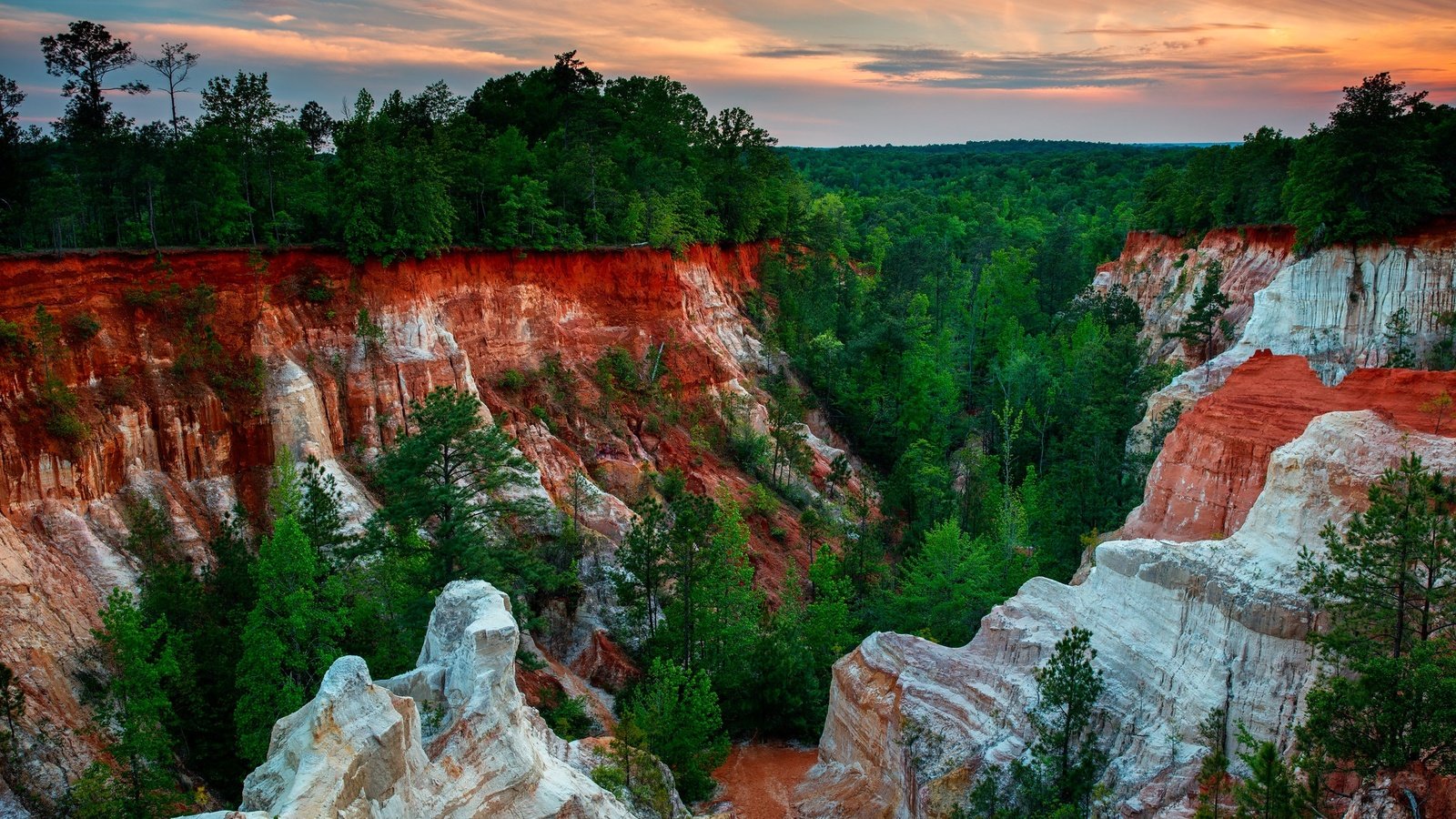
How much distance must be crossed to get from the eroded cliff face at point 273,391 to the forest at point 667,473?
880 millimetres

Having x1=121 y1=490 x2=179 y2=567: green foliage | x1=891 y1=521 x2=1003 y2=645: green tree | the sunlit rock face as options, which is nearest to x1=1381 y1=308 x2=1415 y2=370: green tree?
the sunlit rock face

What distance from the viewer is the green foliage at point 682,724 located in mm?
26719

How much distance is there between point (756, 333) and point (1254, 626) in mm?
38650

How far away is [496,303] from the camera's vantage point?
41594 mm

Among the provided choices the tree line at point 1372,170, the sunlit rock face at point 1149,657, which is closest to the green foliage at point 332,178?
the sunlit rock face at point 1149,657

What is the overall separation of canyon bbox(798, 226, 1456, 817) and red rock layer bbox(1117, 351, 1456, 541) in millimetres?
Result: 54

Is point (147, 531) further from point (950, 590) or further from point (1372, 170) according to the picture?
point (1372, 170)

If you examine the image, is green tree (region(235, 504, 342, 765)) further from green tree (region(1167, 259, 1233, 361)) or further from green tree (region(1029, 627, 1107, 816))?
green tree (region(1167, 259, 1233, 361))

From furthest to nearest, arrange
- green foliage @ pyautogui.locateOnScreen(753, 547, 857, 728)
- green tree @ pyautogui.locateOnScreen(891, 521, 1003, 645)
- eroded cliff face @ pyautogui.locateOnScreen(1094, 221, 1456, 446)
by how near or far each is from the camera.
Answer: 1. eroded cliff face @ pyautogui.locateOnScreen(1094, 221, 1456, 446)
2. green tree @ pyautogui.locateOnScreen(891, 521, 1003, 645)
3. green foliage @ pyautogui.locateOnScreen(753, 547, 857, 728)

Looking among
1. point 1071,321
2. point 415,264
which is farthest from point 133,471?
point 1071,321

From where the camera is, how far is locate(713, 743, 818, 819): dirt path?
2748cm

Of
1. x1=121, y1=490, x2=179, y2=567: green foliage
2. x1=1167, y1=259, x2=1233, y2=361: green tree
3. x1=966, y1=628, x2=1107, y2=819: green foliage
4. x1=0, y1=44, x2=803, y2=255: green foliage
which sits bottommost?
x1=966, y1=628, x2=1107, y2=819: green foliage

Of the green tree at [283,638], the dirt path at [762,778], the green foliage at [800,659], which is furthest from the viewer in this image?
the green foliage at [800,659]

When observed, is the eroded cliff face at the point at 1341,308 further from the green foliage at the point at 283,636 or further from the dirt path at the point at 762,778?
the green foliage at the point at 283,636
